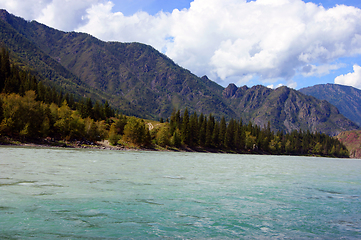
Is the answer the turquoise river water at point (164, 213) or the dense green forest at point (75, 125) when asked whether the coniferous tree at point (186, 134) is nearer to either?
the dense green forest at point (75, 125)

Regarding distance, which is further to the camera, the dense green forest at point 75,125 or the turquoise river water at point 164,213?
the dense green forest at point 75,125

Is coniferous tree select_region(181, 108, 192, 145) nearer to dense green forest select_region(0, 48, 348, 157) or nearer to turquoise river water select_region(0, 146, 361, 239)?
dense green forest select_region(0, 48, 348, 157)

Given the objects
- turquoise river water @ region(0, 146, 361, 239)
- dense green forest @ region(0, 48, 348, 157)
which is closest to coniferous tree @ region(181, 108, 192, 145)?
dense green forest @ region(0, 48, 348, 157)

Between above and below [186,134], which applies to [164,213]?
below

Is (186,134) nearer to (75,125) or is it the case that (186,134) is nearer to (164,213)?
(75,125)

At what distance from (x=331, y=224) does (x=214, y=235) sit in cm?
737

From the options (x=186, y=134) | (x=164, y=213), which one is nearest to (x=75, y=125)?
(x=186, y=134)

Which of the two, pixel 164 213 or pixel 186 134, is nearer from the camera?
pixel 164 213

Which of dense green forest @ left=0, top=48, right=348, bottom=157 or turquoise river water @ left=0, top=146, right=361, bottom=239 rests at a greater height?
dense green forest @ left=0, top=48, right=348, bottom=157

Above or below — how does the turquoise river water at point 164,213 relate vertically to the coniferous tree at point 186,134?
below

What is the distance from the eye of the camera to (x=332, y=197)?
21.2 metres

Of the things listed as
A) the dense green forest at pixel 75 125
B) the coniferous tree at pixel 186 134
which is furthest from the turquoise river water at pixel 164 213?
the coniferous tree at pixel 186 134

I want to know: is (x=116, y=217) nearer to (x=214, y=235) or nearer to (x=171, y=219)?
(x=171, y=219)

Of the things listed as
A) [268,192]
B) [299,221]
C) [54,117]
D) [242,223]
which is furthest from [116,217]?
[54,117]
